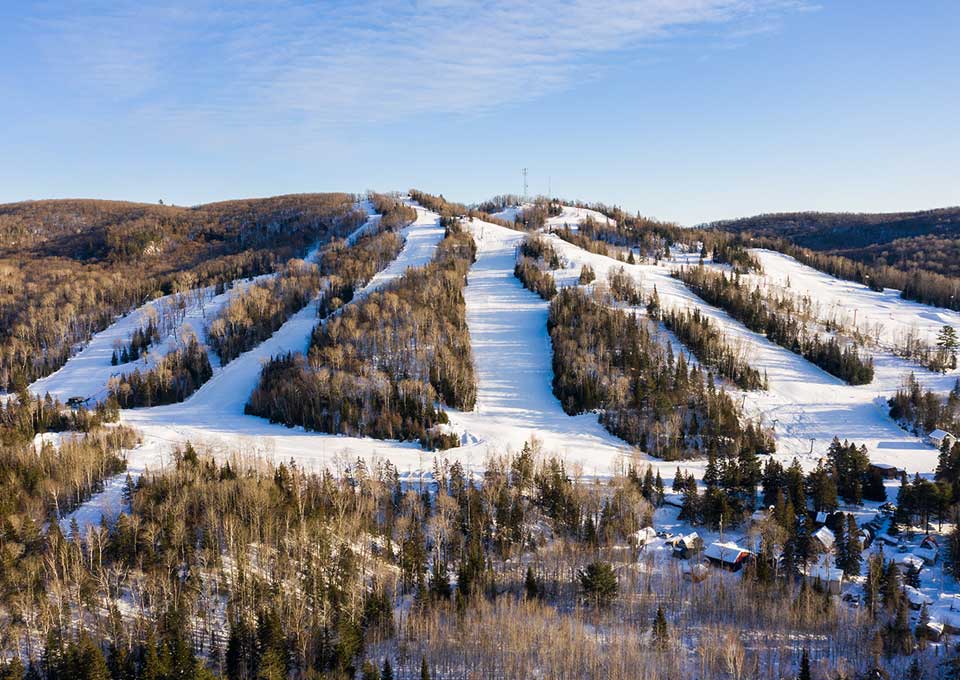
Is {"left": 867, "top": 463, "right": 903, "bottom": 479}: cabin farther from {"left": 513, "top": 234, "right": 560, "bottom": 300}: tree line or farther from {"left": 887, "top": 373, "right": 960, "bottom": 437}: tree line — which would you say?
{"left": 513, "top": 234, "right": 560, "bottom": 300}: tree line

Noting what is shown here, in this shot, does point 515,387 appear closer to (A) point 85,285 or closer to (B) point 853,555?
(B) point 853,555

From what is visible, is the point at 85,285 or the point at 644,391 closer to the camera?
the point at 644,391

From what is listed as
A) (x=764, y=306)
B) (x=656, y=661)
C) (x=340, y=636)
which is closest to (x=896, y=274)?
(x=764, y=306)

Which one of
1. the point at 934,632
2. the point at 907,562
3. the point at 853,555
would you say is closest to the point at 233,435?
the point at 853,555

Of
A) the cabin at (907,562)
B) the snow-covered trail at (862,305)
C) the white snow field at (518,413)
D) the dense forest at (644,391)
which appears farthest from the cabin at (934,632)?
the snow-covered trail at (862,305)

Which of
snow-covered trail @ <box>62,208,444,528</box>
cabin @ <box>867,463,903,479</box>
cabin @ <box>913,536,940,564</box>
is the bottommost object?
cabin @ <box>913,536,940,564</box>

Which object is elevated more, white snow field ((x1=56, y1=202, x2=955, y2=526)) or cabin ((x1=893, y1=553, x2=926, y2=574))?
white snow field ((x1=56, y1=202, x2=955, y2=526))

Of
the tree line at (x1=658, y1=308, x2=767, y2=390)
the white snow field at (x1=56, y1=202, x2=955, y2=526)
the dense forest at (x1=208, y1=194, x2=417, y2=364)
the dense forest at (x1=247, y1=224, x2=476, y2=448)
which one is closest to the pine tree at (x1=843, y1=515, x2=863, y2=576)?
the white snow field at (x1=56, y1=202, x2=955, y2=526)
